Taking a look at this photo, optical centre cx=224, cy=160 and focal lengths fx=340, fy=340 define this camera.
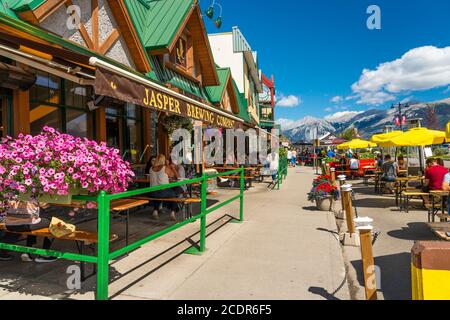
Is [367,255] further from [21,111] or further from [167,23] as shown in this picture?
[167,23]

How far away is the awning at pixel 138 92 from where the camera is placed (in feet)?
11.6

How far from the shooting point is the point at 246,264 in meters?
4.76

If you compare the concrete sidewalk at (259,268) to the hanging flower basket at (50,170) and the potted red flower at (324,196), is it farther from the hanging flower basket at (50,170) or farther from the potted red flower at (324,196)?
the potted red flower at (324,196)

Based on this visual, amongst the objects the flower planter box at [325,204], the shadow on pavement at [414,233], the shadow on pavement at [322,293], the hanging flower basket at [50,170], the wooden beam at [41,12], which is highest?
the wooden beam at [41,12]

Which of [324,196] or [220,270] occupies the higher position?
[324,196]

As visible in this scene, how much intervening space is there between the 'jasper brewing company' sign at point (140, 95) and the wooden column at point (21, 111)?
253 cm

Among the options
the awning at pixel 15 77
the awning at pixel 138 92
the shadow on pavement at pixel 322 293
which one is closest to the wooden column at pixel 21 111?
the awning at pixel 15 77

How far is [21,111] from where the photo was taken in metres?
5.46

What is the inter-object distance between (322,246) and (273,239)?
0.87 m

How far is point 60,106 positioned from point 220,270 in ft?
14.5

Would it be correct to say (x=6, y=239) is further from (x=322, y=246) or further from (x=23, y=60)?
(x=322, y=246)

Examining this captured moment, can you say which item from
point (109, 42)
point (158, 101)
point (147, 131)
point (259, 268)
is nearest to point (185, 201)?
point (259, 268)

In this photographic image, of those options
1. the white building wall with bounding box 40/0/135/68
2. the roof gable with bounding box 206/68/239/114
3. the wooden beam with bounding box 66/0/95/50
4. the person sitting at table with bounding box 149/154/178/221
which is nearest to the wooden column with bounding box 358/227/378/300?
the person sitting at table with bounding box 149/154/178/221
